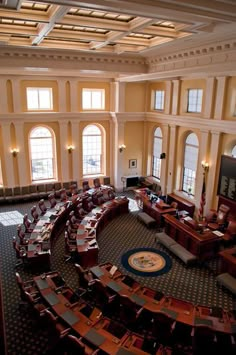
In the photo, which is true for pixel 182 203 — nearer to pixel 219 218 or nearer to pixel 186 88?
pixel 219 218

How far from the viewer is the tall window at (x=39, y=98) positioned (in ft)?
54.0

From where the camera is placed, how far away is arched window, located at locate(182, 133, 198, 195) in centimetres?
1474

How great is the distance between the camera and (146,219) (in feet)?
45.4

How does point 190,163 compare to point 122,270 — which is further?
point 190,163

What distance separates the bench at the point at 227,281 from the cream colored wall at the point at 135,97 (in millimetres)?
Result: 11574

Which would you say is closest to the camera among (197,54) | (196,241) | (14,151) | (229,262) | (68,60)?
(229,262)

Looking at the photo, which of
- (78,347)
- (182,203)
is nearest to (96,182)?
(182,203)

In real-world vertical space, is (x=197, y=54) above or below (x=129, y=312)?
above

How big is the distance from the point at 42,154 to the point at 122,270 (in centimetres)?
976

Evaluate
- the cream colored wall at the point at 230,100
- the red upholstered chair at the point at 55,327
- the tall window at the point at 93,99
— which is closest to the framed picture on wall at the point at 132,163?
the tall window at the point at 93,99

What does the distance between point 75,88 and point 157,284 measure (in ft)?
39.3

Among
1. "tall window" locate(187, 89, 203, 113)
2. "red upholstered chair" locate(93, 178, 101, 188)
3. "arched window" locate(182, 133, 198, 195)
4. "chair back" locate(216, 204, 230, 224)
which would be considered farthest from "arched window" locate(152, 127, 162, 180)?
"chair back" locate(216, 204, 230, 224)

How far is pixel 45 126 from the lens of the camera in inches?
673

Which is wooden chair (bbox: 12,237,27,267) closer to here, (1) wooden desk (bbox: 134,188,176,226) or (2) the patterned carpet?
(2) the patterned carpet
